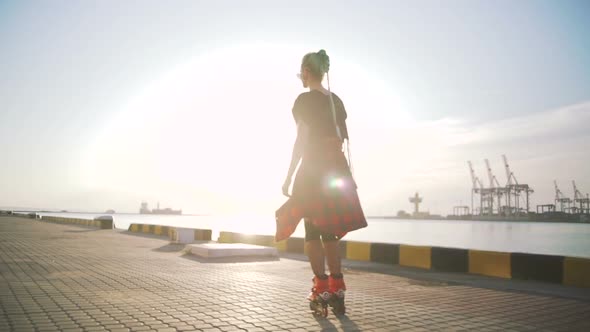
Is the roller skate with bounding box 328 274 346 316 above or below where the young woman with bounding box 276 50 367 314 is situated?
below

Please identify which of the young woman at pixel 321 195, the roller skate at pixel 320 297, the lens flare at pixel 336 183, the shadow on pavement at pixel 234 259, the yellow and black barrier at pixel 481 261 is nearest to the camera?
the roller skate at pixel 320 297

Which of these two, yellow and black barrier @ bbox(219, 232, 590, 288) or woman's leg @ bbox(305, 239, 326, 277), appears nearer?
woman's leg @ bbox(305, 239, 326, 277)

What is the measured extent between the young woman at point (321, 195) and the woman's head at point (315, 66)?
6.9 inches

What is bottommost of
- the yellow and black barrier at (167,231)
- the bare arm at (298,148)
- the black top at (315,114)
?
the yellow and black barrier at (167,231)

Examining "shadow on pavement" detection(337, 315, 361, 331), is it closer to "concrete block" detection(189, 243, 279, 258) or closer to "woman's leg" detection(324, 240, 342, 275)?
"woman's leg" detection(324, 240, 342, 275)

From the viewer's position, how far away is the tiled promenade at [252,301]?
11.1 feet

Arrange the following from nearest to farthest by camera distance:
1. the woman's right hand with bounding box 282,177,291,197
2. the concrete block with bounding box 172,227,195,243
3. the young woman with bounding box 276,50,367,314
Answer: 1. the young woman with bounding box 276,50,367,314
2. the woman's right hand with bounding box 282,177,291,197
3. the concrete block with bounding box 172,227,195,243

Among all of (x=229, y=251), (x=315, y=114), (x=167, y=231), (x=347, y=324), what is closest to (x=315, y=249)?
(x=347, y=324)

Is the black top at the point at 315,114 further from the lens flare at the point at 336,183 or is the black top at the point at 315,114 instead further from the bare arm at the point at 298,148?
the lens flare at the point at 336,183

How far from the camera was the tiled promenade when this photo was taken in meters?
3.39

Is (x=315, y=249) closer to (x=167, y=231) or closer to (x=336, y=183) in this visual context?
(x=336, y=183)

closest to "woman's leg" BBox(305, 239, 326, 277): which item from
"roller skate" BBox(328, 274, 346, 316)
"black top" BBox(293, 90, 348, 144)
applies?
"roller skate" BBox(328, 274, 346, 316)

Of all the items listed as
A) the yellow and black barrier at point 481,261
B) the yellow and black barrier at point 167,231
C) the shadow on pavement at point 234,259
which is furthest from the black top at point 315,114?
the yellow and black barrier at point 167,231

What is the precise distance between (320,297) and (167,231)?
16109 mm
